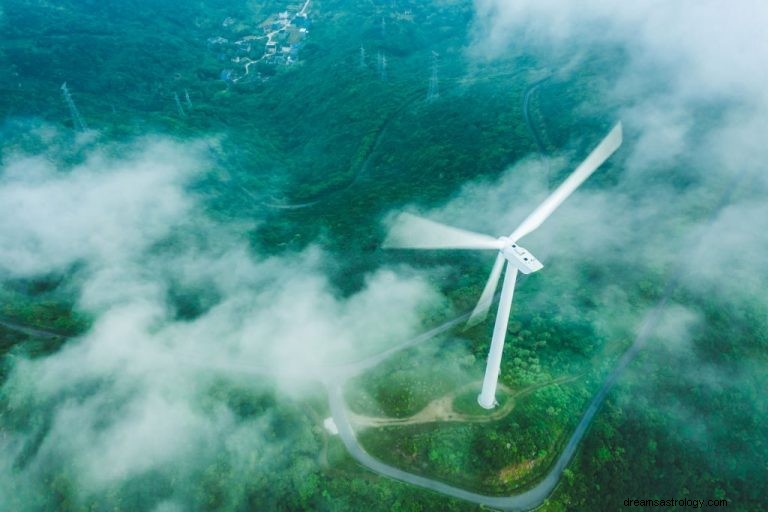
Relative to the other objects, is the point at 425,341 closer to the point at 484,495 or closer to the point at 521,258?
the point at 484,495

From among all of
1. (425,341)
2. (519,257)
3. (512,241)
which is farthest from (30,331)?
(519,257)

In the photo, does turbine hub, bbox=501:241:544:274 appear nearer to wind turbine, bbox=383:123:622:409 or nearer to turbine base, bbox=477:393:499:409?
wind turbine, bbox=383:123:622:409

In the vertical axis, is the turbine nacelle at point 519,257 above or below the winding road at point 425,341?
above

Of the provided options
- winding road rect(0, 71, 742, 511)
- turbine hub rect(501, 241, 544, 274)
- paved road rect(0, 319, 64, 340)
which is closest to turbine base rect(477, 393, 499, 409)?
winding road rect(0, 71, 742, 511)

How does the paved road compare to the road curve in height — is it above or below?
above

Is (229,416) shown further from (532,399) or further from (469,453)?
(532,399)

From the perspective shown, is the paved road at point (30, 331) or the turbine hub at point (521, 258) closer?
the turbine hub at point (521, 258)

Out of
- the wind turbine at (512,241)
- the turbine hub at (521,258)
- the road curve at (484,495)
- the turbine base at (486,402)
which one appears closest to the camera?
the turbine hub at (521,258)

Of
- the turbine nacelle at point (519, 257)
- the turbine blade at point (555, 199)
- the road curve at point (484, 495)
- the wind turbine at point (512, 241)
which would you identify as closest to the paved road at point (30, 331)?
the road curve at point (484, 495)

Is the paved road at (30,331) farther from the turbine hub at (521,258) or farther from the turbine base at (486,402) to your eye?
the turbine hub at (521,258)
